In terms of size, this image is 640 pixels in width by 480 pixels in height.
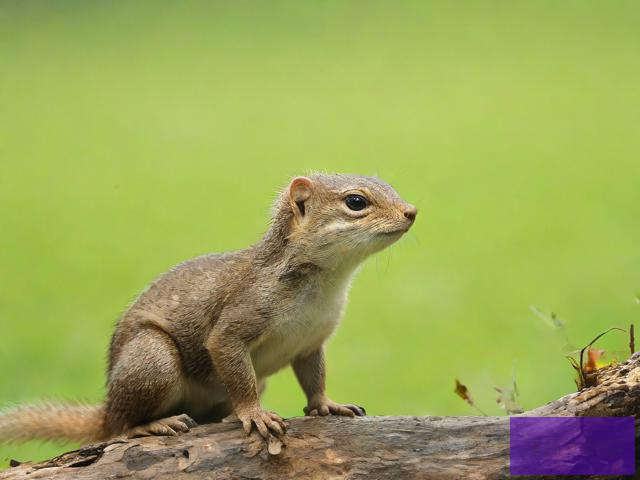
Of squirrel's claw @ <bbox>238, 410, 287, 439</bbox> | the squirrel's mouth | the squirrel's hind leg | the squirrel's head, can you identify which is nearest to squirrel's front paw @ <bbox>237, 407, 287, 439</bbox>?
squirrel's claw @ <bbox>238, 410, 287, 439</bbox>

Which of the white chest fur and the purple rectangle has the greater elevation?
the white chest fur

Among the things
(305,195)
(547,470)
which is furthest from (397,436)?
(305,195)

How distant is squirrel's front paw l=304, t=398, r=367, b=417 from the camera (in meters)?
3.63

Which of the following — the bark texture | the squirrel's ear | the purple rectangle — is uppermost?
the squirrel's ear

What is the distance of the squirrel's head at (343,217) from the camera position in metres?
3.34

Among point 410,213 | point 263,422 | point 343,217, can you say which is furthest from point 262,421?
point 410,213

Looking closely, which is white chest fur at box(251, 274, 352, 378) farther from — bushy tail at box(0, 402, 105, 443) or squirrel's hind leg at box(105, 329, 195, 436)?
bushy tail at box(0, 402, 105, 443)

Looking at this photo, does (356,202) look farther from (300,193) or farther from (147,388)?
(147,388)

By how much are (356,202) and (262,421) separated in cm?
88

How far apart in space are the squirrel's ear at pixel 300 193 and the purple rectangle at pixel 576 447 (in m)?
1.19

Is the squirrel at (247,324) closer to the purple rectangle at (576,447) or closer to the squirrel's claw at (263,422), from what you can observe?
the squirrel's claw at (263,422)

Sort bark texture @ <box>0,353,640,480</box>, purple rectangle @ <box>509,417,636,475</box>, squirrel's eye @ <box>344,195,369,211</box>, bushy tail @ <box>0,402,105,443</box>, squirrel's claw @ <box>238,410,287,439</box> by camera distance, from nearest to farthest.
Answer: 1. purple rectangle @ <box>509,417,636,475</box>
2. bark texture @ <box>0,353,640,480</box>
3. squirrel's claw @ <box>238,410,287,439</box>
4. squirrel's eye @ <box>344,195,369,211</box>
5. bushy tail @ <box>0,402,105,443</box>

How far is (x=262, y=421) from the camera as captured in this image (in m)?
3.31

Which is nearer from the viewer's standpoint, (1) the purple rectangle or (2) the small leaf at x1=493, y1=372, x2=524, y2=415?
(1) the purple rectangle
